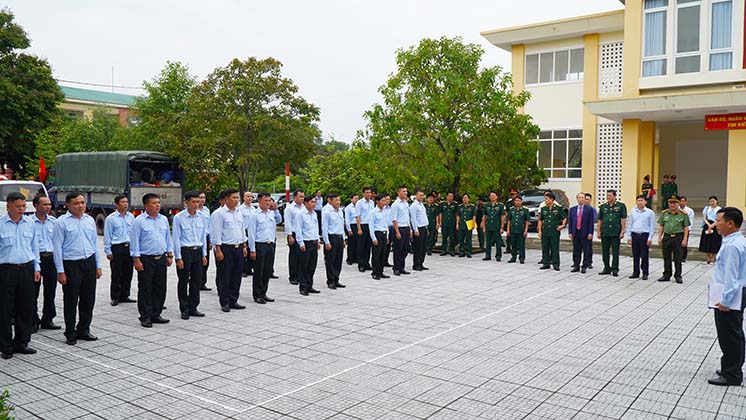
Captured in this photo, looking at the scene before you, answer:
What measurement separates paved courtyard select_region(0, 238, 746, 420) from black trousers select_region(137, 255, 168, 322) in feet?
0.91

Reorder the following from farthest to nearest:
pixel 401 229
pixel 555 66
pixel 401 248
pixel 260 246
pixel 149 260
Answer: pixel 555 66 < pixel 401 229 < pixel 401 248 < pixel 260 246 < pixel 149 260

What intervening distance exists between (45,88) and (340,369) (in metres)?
32.5

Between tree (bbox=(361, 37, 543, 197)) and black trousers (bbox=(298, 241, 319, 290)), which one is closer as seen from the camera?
black trousers (bbox=(298, 241, 319, 290))

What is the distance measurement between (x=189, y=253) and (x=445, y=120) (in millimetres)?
8523

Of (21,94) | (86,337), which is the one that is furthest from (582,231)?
(21,94)

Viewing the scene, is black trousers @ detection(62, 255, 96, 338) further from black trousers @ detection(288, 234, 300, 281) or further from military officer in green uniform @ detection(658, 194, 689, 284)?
Answer: military officer in green uniform @ detection(658, 194, 689, 284)

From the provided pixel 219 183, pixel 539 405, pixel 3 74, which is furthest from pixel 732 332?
pixel 3 74

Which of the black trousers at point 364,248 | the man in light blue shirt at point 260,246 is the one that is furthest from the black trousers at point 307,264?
the black trousers at point 364,248

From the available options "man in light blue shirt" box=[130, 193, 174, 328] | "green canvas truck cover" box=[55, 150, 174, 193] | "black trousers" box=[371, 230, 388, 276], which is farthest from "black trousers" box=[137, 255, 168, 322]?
"green canvas truck cover" box=[55, 150, 174, 193]

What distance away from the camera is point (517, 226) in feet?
45.9

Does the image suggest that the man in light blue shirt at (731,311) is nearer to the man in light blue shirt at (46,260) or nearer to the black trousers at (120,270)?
the man in light blue shirt at (46,260)

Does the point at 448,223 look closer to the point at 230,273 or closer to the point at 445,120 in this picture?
the point at 445,120

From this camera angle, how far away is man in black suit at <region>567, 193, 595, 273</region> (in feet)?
41.4

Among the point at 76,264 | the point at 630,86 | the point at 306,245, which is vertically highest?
the point at 630,86
